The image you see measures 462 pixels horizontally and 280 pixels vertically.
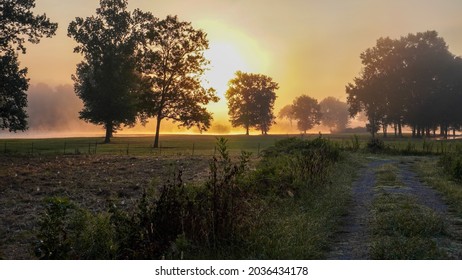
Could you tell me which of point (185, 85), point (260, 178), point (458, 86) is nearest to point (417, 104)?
point (458, 86)

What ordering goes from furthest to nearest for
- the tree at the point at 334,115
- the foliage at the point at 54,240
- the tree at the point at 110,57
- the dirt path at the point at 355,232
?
the tree at the point at 334,115
the tree at the point at 110,57
the dirt path at the point at 355,232
the foliage at the point at 54,240

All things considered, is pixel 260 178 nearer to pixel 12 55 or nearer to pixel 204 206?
pixel 204 206

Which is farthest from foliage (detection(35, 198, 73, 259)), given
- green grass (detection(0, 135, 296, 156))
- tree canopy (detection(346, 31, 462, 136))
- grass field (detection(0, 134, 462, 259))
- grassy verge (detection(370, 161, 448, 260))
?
tree canopy (detection(346, 31, 462, 136))

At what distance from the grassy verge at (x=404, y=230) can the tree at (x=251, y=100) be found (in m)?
93.6

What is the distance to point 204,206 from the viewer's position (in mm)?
9766

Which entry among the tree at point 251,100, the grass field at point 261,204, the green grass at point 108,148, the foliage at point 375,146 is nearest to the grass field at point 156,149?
the green grass at point 108,148

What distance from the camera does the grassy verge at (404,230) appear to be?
805 centimetres

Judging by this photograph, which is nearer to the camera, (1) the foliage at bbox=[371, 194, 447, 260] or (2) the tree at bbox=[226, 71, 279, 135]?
(1) the foliage at bbox=[371, 194, 447, 260]

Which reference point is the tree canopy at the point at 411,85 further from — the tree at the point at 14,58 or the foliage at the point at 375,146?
the tree at the point at 14,58

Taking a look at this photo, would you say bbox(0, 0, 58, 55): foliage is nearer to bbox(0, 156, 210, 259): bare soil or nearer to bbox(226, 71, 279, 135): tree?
bbox(0, 156, 210, 259): bare soil

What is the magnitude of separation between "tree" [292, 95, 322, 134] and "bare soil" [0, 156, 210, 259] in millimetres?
111401

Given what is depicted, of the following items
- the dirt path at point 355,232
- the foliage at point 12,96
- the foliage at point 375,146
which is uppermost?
the foliage at point 12,96

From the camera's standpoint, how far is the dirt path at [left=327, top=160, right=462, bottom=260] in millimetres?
8688
